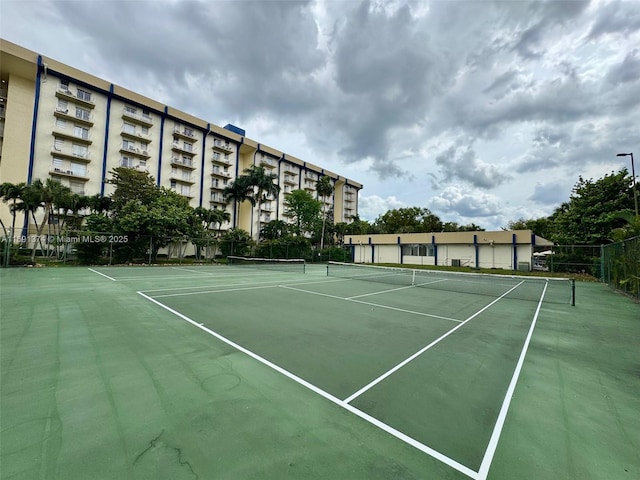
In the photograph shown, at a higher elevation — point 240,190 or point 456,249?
point 240,190

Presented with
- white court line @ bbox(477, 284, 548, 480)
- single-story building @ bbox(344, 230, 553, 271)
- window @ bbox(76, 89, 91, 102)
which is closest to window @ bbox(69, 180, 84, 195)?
window @ bbox(76, 89, 91, 102)

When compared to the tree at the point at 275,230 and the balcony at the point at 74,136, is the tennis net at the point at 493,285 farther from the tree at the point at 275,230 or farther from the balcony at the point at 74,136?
the balcony at the point at 74,136

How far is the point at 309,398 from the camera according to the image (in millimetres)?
3299

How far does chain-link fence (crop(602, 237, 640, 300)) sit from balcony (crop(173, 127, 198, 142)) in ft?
177

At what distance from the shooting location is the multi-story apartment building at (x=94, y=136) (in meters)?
32.5

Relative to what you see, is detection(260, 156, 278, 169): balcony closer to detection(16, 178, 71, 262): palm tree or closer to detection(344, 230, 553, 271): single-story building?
detection(344, 230, 553, 271): single-story building

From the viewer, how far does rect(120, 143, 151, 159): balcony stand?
1583 inches

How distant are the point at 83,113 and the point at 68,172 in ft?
28.3

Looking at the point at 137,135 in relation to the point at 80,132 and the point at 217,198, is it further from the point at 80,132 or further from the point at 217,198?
the point at 217,198

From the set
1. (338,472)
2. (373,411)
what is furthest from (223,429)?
(373,411)

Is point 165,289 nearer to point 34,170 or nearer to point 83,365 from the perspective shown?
point 83,365

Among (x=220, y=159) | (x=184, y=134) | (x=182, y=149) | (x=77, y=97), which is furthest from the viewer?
(x=220, y=159)

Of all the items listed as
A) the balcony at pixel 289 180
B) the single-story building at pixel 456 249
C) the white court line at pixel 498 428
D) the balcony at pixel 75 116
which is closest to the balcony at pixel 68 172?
Result: the balcony at pixel 75 116

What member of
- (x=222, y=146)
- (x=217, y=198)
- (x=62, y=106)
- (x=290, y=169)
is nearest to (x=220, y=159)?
(x=222, y=146)
